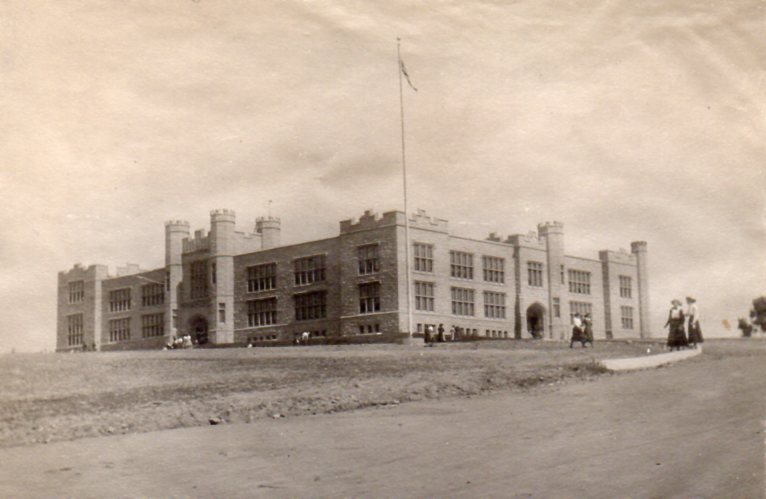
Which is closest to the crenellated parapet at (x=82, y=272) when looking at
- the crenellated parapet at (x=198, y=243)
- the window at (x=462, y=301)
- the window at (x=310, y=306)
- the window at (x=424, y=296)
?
the window at (x=424, y=296)

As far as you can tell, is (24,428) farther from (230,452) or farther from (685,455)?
(685,455)

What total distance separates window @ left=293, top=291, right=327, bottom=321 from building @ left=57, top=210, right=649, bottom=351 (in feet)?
0.21

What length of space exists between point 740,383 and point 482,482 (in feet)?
20.4

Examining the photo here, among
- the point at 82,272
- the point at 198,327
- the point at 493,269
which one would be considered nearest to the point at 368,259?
the point at 493,269

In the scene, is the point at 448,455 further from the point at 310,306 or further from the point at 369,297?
the point at 310,306

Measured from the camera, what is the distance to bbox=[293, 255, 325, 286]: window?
43562 mm

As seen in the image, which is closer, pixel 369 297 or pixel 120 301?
pixel 369 297

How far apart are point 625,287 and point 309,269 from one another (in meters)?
19.0

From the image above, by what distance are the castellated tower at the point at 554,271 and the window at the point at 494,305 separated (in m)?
3.62

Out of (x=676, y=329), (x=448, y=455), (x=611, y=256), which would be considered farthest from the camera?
(x=611, y=256)

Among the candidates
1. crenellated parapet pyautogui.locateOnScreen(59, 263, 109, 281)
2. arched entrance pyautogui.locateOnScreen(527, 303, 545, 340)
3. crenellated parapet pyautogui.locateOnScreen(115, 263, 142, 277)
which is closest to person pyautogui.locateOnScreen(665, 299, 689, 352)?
crenellated parapet pyautogui.locateOnScreen(115, 263, 142, 277)

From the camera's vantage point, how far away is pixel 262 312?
152 feet

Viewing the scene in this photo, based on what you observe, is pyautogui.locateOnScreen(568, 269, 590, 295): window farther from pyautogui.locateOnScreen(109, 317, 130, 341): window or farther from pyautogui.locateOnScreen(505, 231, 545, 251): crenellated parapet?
pyautogui.locateOnScreen(109, 317, 130, 341): window

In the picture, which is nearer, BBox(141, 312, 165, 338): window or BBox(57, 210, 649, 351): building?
BBox(57, 210, 649, 351): building
